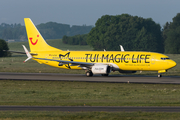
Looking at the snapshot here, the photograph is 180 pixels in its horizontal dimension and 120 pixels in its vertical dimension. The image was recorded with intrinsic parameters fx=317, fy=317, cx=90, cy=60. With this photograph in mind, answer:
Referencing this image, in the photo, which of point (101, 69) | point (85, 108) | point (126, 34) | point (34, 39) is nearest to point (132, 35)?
point (126, 34)

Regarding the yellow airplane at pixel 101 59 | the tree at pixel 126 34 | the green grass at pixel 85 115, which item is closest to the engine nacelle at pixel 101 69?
the yellow airplane at pixel 101 59

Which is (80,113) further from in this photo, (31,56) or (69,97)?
(31,56)

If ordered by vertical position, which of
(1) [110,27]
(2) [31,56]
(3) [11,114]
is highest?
(1) [110,27]

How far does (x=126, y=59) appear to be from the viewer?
162 feet

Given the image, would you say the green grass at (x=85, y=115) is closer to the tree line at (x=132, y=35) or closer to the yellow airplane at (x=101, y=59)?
the yellow airplane at (x=101, y=59)

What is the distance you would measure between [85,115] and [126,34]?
15199 centimetres

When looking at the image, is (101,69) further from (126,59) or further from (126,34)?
(126,34)

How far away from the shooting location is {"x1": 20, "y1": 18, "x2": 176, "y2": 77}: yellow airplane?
4850cm

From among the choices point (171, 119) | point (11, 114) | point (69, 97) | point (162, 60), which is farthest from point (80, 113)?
point (162, 60)

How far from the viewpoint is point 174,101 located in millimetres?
25719

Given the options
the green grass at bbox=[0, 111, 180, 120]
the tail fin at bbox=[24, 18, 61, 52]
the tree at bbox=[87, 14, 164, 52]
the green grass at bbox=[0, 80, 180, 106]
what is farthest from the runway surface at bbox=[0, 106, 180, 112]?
the tree at bbox=[87, 14, 164, 52]

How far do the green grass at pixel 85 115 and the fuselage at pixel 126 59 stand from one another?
94.3ft

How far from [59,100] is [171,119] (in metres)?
10.7

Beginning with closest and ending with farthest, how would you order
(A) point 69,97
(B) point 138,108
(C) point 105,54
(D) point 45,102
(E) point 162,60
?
1. (B) point 138,108
2. (D) point 45,102
3. (A) point 69,97
4. (E) point 162,60
5. (C) point 105,54
